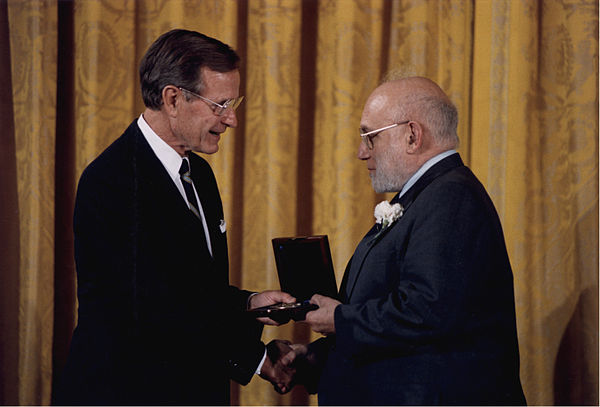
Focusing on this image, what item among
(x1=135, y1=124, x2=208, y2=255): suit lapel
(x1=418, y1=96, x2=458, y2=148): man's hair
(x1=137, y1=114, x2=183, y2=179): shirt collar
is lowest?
(x1=135, y1=124, x2=208, y2=255): suit lapel

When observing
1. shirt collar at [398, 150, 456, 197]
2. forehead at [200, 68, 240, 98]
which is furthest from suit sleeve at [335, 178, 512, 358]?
forehead at [200, 68, 240, 98]

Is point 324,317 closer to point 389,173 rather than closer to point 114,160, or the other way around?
point 389,173

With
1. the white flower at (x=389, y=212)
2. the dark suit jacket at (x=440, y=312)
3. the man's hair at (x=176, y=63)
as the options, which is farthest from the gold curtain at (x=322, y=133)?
the dark suit jacket at (x=440, y=312)

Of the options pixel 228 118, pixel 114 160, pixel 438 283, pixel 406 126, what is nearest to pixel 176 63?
pixel 228 118

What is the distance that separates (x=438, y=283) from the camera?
5.58ft

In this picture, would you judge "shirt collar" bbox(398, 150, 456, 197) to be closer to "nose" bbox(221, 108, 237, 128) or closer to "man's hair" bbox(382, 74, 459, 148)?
"man's hair" bbox(382, 74, 459, 148)

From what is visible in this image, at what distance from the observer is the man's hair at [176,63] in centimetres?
204

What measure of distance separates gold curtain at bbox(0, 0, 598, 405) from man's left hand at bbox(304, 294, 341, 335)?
1096 mm

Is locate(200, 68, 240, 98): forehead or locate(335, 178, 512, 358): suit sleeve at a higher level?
locate(200, 68, 240, 98): forehead

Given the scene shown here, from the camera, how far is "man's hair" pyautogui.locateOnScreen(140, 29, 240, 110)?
2045 millimetres

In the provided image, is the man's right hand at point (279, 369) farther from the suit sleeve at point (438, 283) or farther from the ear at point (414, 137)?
the ear at point (414, 137)

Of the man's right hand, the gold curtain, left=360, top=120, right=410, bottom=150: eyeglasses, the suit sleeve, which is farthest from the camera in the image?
the gold curtain

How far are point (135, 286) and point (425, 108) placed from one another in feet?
3.70

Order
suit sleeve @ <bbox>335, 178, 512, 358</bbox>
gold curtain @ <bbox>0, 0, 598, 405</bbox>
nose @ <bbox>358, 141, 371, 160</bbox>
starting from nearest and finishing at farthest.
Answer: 1. suit sleeve @ <bbox>335, 178, 512, 358</bbox>
2. nose @ <bbox>358, 141, 371, 160</bbox>
3. gold curtain @ <bbox>0, 0, 598, 405</bbox>
